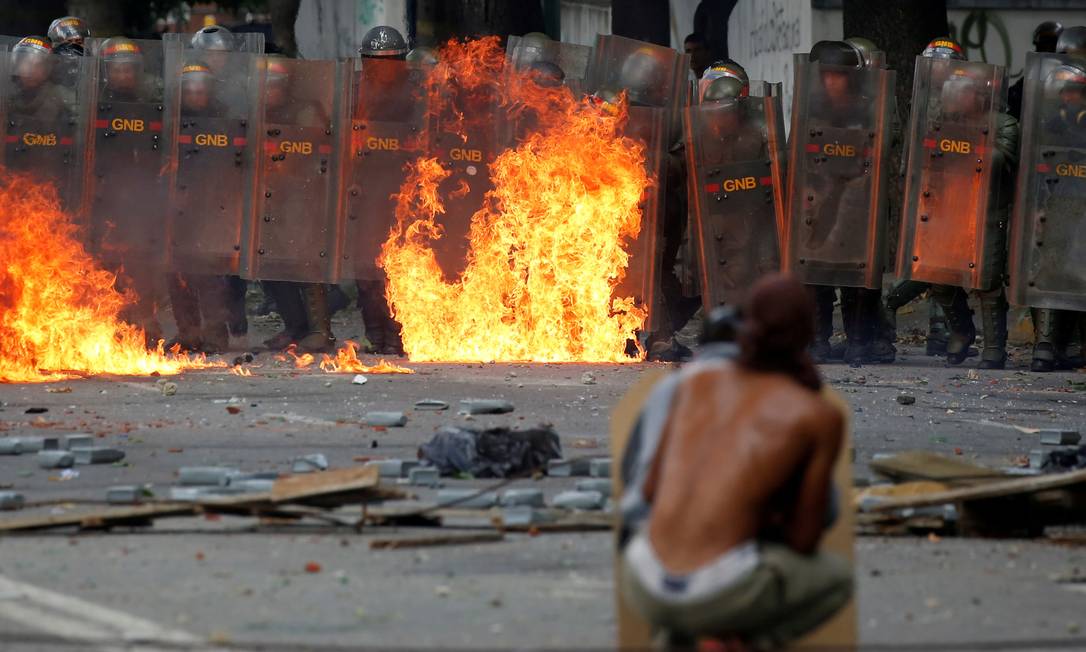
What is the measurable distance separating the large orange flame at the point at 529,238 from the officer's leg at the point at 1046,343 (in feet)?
9.17

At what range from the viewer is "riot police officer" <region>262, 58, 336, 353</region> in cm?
1571

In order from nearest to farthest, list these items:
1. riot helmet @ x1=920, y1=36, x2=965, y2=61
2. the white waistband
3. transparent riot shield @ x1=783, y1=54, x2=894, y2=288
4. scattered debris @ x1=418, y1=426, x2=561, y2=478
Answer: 1. the white waistband
2. scattered debris @ x1=418, y1=426, x2=561, y2=478
3. transparent riot shield @ x1=783, y1=54, x2=894, y2=288
4. riot helmet @ x1=920, y1=36, x2=965, y2=61

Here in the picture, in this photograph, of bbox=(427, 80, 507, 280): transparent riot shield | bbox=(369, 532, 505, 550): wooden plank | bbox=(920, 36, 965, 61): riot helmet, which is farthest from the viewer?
bbox=(427, 80, 507, 280): transparent riot shield

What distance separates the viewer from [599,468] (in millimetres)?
9320

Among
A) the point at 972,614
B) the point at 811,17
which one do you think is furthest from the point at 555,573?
the point at 811,17

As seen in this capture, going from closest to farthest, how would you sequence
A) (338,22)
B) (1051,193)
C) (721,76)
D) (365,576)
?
(365,576), (1051,193), (721,76), (338,22)

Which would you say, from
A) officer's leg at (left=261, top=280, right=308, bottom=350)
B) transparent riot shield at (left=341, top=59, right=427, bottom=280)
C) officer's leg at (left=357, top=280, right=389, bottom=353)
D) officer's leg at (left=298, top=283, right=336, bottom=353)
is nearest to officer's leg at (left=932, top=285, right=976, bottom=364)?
transparent riot shield at (left=341, top=59, right=427, bottom=280)

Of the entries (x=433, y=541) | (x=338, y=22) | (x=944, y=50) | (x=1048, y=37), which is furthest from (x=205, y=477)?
(x=338, y=22)

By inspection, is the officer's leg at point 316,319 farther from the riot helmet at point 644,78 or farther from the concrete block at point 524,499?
the concrete block at point 524,499

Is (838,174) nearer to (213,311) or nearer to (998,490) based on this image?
(213,311)

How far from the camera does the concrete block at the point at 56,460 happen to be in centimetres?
973

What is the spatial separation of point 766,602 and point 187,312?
11.9m

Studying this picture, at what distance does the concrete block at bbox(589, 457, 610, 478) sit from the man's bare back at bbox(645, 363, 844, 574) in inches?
162

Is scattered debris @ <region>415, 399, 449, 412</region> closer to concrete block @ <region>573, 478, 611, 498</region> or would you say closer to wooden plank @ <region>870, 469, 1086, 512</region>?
concrete block @ <region>573, 478, 611, 498</region>
